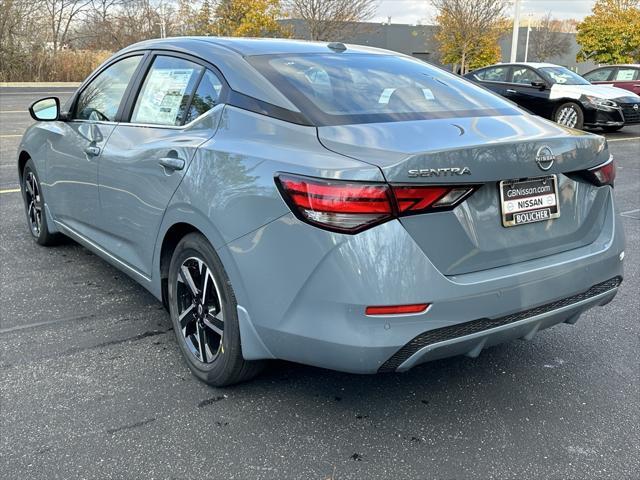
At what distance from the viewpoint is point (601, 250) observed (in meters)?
2.75

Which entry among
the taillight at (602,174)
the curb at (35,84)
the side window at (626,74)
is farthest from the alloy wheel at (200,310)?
the curb at (35,84)

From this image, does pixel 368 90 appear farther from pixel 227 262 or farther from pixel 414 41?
pixel 414 41

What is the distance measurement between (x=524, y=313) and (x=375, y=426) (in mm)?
797

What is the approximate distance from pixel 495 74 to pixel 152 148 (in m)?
12.8

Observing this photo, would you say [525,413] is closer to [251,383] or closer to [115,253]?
[251,383]

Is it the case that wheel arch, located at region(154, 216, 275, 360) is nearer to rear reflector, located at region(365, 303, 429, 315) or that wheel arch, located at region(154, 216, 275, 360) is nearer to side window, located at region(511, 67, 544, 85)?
rear reflector, located at region(365, 303, 429, 315)

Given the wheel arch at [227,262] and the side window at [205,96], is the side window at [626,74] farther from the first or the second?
the wheel arch at [227,262]

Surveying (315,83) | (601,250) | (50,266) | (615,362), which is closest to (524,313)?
(601,250)

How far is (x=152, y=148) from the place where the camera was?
313 centimetres

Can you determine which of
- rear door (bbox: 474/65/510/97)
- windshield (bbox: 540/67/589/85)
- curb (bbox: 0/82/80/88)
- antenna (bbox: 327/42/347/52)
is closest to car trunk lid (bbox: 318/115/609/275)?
antenna (bbox: 327/42/347/52)

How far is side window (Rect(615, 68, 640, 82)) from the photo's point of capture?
53.6 feet

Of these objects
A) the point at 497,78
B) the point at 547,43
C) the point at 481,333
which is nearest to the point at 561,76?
the point at 497,78

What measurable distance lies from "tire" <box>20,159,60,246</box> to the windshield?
1160cm

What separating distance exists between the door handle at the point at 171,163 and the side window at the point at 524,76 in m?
12.4
